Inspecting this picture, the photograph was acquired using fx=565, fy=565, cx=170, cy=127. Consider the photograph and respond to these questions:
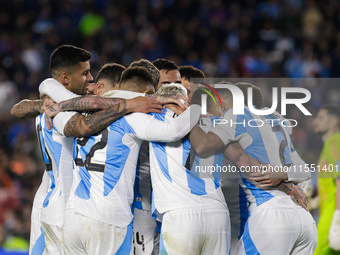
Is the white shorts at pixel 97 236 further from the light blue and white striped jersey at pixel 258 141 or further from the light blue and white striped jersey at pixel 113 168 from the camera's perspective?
the light blue and white striped jersey at pixel 258 141

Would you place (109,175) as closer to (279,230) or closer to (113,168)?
(113,168)

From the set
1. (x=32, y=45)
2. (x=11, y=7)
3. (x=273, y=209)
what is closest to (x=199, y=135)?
(x=273, y=209)

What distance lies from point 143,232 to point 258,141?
1.42m

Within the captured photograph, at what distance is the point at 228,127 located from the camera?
518 cm

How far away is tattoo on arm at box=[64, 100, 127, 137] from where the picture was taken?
5.07 metres

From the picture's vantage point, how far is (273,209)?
5.17 m

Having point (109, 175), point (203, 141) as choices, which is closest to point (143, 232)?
point (109, 175)

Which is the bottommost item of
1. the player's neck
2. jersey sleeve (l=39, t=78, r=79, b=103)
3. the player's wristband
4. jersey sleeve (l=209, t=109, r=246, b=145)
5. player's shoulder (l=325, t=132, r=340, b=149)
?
the player's wristband

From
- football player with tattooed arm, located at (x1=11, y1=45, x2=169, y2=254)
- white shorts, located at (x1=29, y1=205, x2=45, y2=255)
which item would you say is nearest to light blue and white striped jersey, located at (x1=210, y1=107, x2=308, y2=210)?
football player with tattooed arm, located at (x1=11, y1=45, x2=169, y2=254)

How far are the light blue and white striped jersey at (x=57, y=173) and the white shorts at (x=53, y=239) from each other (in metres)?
0.05

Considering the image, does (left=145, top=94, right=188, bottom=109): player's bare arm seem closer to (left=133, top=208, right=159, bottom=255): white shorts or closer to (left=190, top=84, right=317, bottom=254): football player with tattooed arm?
(left=190, top=84, right=317, bottom=254): football player with tattooed arm

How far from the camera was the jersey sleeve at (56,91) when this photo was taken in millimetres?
5500

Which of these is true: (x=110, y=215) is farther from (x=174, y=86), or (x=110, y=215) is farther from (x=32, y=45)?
(x=32, y=45)

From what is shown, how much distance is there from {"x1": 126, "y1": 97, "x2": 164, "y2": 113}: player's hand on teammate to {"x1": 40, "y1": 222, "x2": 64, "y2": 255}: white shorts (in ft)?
4.74
